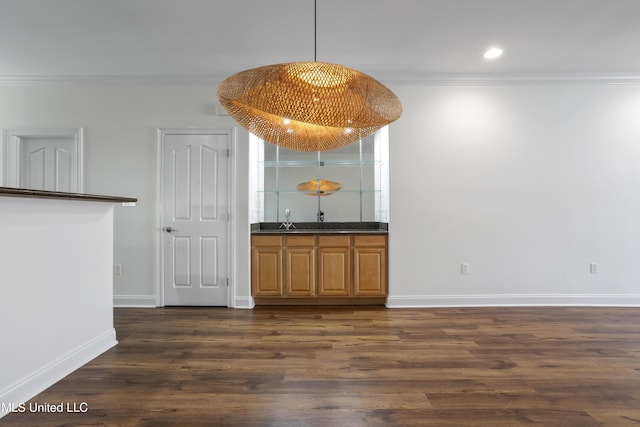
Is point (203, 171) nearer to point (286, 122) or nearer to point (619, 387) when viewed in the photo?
point (286, 122)

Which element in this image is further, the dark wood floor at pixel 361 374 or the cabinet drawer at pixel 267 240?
the cabinet drawer at pixel 267 240

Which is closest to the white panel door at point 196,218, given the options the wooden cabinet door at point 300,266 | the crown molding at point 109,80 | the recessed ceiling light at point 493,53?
the crown molding at point 109,80

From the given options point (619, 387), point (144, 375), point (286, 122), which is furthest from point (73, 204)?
point (619, 387)

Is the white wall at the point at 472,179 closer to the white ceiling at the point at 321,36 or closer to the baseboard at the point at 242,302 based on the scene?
the baseboard at the point at 242,302

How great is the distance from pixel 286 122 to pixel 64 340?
198 cm

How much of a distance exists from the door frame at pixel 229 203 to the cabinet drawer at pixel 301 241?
2.09 ft

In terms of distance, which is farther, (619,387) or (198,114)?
(198,114)

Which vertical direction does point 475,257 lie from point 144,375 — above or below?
above

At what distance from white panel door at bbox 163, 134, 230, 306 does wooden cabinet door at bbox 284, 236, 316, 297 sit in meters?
0.71

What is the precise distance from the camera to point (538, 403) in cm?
176

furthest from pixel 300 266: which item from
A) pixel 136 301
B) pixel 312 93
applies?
pixel 312 93

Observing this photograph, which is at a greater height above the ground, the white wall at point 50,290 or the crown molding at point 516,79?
the crown molding at point 516,79

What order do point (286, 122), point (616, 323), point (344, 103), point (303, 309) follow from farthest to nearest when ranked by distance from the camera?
point (303, 309)
point (616, 323)
point (286, 122)
point (344, 103)
